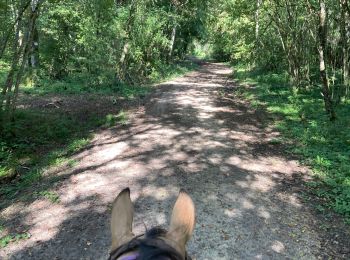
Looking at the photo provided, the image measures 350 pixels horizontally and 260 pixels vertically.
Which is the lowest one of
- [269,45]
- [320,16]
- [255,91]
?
[255,91]

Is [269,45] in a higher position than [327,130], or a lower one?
higher

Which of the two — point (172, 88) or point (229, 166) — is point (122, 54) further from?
point (229, 166)

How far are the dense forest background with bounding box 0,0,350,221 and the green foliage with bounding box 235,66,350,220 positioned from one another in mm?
23

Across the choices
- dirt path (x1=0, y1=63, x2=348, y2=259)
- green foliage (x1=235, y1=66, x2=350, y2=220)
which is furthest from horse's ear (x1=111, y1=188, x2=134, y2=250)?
green foliage (x1=235, y1=66, x2=350, y2=220)

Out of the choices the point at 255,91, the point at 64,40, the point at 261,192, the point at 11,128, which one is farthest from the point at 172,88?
the point at 261,192

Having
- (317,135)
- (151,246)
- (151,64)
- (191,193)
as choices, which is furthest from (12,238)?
(151,64)

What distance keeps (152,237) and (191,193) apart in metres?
4.77

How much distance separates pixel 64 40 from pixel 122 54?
293cm

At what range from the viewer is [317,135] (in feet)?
31.1

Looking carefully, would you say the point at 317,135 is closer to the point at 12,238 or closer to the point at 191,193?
the point at 191,193

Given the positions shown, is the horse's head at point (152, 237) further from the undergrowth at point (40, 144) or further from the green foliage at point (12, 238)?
the undergrowth at point (40, 144)

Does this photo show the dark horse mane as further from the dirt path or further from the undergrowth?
the undergrowth

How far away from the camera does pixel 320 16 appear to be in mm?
10711

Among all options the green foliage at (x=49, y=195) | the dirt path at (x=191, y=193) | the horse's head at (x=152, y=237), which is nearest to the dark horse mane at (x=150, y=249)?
the horse's head at (x=152, y=237)
